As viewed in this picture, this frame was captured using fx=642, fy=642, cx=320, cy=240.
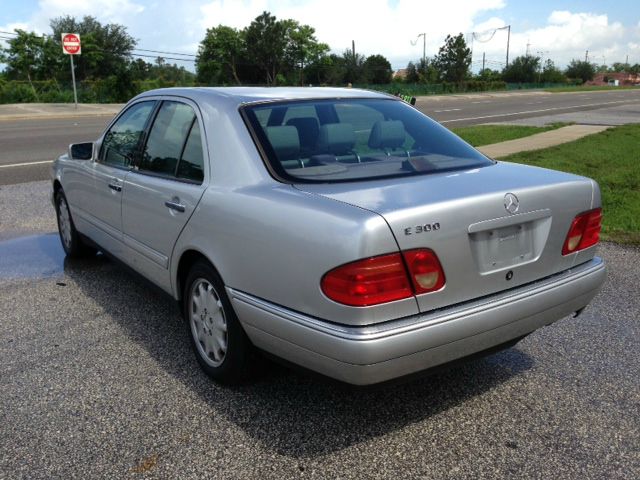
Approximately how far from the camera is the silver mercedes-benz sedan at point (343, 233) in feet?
8.41

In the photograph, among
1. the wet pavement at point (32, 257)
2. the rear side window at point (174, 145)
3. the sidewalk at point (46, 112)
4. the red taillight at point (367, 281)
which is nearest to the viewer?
the red taillight at point (367, 281)

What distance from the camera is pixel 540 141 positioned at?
14586mm

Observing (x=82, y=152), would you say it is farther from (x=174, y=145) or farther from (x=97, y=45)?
(x=97, y=45)

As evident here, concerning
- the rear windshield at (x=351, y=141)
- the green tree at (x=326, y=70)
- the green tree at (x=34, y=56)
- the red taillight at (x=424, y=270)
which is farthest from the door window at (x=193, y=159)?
the green tree at (x=326, y=70)

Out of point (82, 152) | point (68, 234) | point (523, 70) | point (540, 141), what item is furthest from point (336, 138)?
point (523, 70)

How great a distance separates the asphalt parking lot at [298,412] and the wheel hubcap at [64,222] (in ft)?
4.93

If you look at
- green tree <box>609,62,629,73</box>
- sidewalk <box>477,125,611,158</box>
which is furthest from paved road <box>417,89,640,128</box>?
green tree <box>609,62,629,73</box>

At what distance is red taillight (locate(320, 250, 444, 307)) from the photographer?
2512 mm

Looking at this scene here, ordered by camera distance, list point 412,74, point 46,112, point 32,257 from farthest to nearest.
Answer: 1. point 412,74
2. point 46,112
3. point 32,257

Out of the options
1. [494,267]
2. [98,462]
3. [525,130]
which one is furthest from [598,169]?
[98,462]

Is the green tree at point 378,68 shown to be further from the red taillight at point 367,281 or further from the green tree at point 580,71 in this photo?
the red taillight at point 367,281

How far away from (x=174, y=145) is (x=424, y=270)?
6.15ft

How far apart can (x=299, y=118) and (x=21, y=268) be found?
3.45 metres

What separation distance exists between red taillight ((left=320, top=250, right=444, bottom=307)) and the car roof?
1406 millimetres
